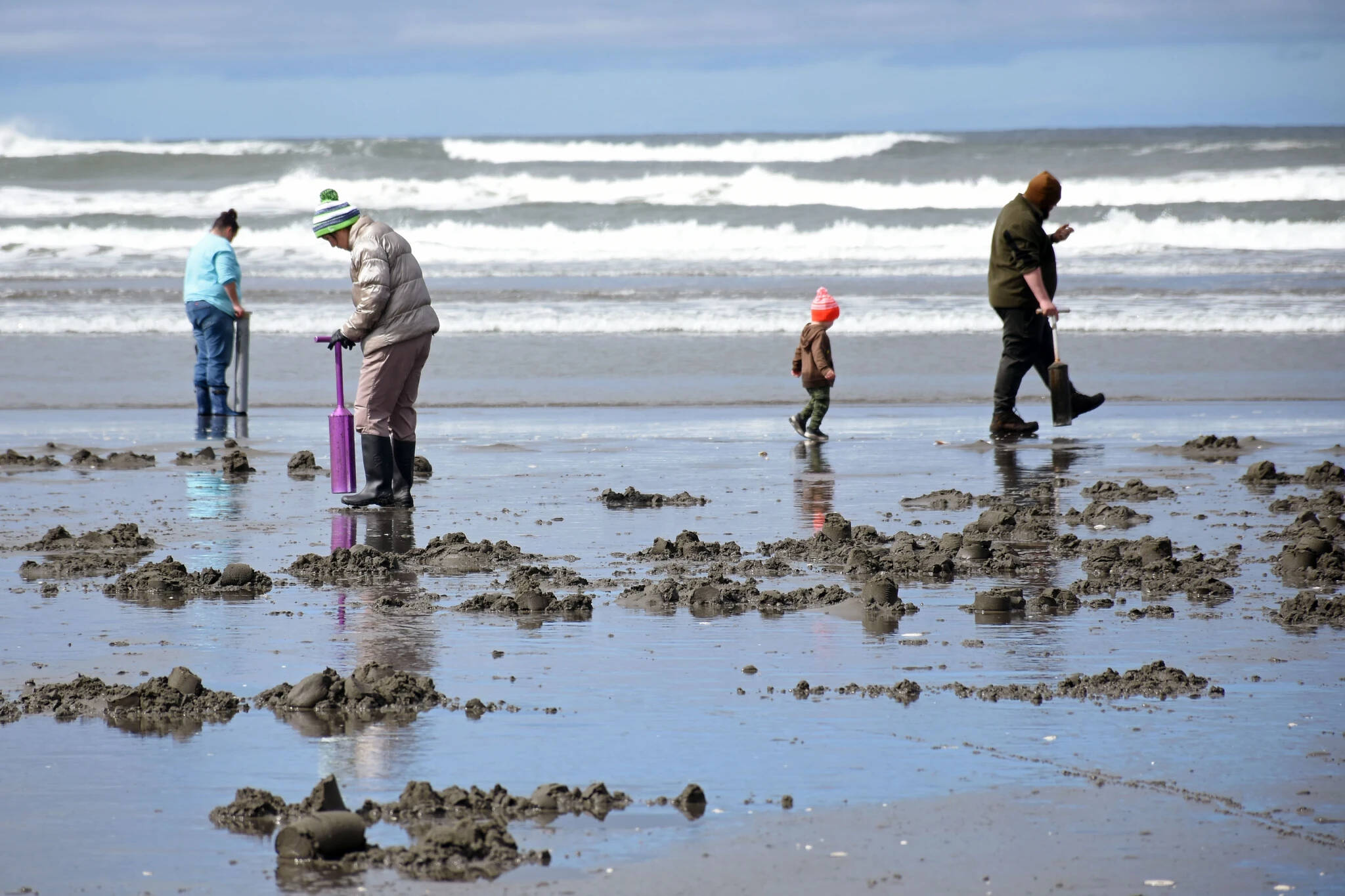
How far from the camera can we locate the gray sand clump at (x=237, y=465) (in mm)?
11070

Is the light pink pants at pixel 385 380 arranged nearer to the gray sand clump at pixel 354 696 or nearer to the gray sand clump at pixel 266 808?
the gray sand clump at pixel 354 696

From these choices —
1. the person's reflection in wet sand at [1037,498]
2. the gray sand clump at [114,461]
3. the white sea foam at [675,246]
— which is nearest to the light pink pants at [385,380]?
the gray sand clump at [114,461]

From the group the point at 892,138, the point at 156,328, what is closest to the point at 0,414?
the point at 156,328

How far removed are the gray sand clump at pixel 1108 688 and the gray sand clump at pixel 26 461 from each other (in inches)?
323

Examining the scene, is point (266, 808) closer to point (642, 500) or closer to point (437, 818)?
point (437, 818)

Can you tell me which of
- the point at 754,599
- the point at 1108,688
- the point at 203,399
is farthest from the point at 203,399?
the point at 1108,688

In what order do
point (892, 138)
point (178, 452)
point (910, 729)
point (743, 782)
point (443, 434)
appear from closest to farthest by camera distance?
point (743, 782) → point (910, 729) → point (178, 452) → point (443, 434) → point (892, 138)

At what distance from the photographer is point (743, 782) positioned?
14.5ft

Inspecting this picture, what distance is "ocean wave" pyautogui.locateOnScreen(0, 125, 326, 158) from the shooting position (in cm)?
5750

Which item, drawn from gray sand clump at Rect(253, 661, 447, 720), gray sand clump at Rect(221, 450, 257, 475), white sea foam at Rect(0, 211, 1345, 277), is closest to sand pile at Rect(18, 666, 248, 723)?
gray sand clump at Rect(253, 661, 447, 720)

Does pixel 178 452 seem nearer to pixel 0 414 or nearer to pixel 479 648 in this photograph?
pixel 0 414

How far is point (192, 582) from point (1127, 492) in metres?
5.44

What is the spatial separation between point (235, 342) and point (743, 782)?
1188 cm

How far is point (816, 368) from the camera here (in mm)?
12750
